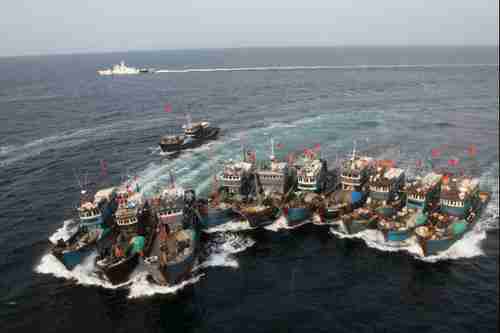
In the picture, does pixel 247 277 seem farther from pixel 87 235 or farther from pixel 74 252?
pixel 87 235

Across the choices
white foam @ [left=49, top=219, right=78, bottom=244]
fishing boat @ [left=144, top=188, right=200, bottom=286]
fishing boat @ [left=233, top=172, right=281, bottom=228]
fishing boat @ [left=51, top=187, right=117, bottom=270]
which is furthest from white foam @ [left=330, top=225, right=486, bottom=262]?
white foam @ [left=49, top=219, right=78, bottom=244]

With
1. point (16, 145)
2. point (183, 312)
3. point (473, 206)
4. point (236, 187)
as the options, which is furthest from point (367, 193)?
point (16, 145)

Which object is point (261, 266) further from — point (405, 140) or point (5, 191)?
point (405, 140)

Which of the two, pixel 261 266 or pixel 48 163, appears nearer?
pixel 261 266

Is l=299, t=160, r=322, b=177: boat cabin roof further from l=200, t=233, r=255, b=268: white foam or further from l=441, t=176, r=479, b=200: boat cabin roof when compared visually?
l=441, t=176, r=479, b=200: boat cabin roof

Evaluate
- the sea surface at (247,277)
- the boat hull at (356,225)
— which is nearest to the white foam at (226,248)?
the sea surface at (247,277)

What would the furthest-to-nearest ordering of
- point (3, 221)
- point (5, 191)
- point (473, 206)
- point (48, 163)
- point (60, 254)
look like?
point (48, 163) < point (5, 191) < point (3, 221) < point (473, 206) < point (60, 254)

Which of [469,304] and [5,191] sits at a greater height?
[5,191]

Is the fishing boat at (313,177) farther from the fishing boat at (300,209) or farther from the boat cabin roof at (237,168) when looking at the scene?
the boat cabin roof at (237,168)
